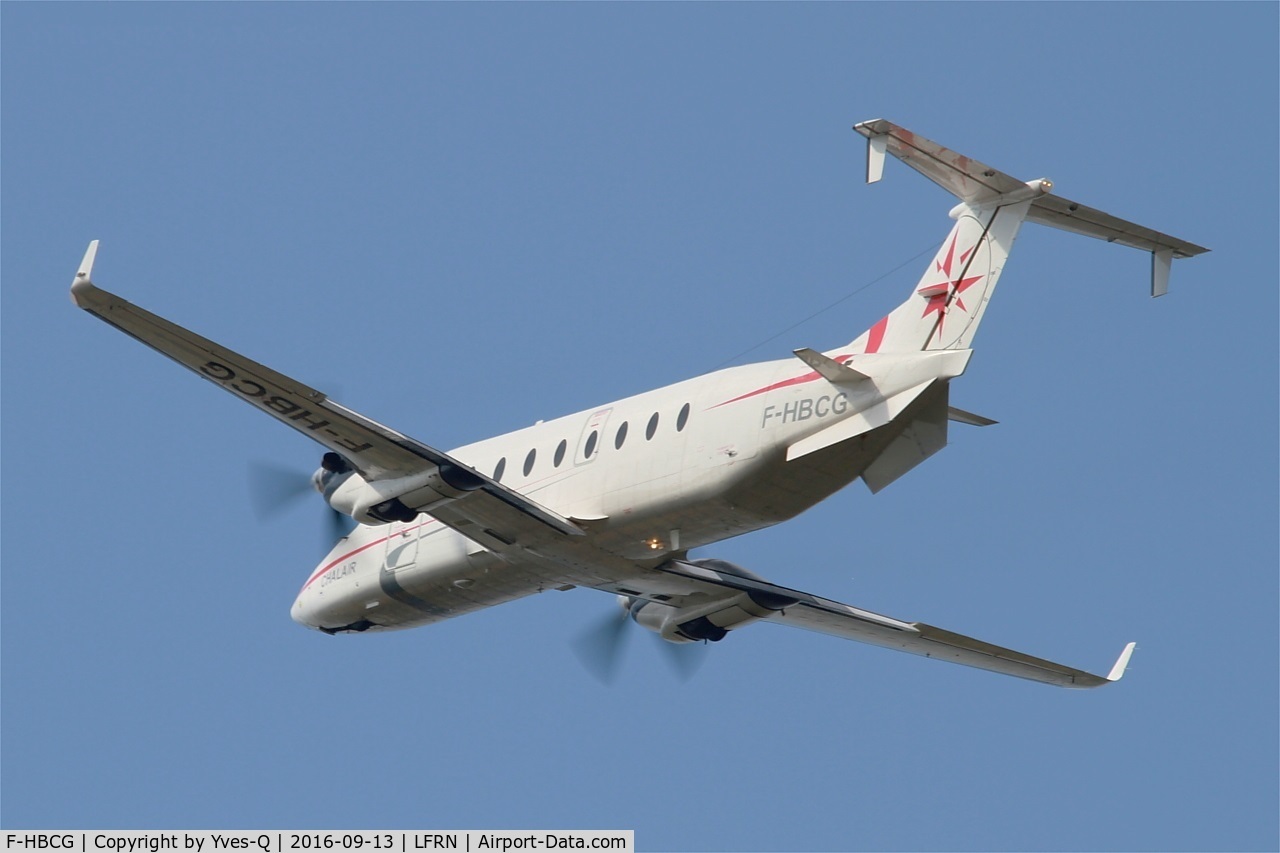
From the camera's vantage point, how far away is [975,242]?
2758 centimetres

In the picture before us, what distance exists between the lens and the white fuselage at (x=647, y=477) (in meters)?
27.2

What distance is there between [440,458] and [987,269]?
8.23m

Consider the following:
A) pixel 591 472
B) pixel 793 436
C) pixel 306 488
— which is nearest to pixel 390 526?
pixel 306 488

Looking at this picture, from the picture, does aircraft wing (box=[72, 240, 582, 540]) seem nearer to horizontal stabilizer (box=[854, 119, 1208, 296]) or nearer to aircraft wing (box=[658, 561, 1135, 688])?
aircraft wing (box=[658, 561, 1135, 688])

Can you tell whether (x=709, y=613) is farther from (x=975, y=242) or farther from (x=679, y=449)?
(x=975, y=242)

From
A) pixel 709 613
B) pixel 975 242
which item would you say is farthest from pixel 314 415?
pixel 975 242

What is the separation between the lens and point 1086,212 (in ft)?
89.2

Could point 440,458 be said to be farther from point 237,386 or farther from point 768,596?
point 768,596

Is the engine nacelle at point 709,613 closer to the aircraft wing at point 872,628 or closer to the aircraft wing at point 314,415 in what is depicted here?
the aircraft wing at point 872,628

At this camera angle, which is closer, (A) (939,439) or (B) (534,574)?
(A) (939,439)

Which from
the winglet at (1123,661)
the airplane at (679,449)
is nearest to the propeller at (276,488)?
the airplane at (679,449)
